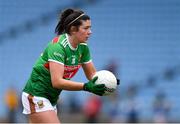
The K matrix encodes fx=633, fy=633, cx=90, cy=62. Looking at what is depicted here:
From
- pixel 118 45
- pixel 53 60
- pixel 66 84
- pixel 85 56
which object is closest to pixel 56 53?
pixel 53 60

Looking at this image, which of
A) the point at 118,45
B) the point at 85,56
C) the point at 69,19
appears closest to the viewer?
the point at 69,19

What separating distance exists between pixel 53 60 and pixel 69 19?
0.47m

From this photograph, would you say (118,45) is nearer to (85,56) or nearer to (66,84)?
(85,56)

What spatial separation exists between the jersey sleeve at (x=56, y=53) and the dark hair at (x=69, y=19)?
0.79ft

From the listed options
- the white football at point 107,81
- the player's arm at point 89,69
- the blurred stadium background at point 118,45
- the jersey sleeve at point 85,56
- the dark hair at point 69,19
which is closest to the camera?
the white football at point 107,81

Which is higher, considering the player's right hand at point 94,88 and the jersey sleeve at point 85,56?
the jersey sleeve at point 85,56

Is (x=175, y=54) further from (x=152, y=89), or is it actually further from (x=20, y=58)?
(x=20, y=58)

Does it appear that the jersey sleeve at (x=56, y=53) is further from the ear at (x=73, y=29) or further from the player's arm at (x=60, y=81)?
the ear at (x=73, y=29)

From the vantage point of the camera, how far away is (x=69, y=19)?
652 cm

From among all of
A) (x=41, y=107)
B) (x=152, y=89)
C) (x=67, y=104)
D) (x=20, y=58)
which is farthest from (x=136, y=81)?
(x=41, y=107)

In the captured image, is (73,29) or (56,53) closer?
(56,53)

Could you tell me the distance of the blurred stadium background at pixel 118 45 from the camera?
17.8 metres

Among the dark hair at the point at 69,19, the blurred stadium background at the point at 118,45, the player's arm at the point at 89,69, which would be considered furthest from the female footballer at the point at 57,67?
the blurred stadium background at the point at 118,45

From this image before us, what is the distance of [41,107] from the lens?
6.62 meters
